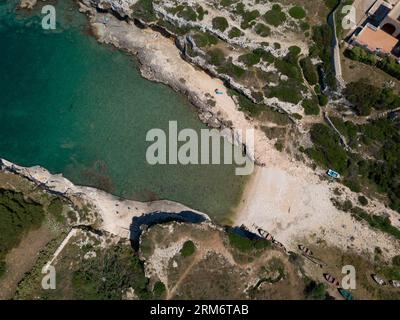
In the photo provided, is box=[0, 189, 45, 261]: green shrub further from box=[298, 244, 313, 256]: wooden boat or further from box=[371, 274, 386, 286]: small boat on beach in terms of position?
box=[371, 274, 386, 286]: small boat on beach

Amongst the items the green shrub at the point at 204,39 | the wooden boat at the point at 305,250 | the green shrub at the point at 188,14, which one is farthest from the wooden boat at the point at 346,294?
the green shrub at the point at 188,14

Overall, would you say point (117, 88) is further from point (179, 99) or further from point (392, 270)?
point (392, 270)

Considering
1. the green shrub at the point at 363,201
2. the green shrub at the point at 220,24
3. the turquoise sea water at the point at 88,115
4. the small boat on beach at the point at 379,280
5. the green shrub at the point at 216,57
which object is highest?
the green shrub at the point at 220,24

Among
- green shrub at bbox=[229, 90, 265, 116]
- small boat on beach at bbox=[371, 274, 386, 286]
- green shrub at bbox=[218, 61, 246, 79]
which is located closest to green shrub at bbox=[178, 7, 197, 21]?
green shrub at bbox=[218, 61, 246, 79]

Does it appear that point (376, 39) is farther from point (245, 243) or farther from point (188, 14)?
point (245, 243)

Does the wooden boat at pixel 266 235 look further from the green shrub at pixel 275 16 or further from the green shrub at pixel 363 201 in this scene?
the green shrub at pixel 275 16

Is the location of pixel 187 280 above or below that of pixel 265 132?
below

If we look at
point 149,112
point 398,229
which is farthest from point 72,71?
point 398,229

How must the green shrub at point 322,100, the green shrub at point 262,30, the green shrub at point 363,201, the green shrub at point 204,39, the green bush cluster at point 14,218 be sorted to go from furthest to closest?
the green shrub at point 204,39, the green shrub at point 262,30, the green shrub at point 322,100, the green shrub at point 363,201, the green bush cluster at point 14,218
